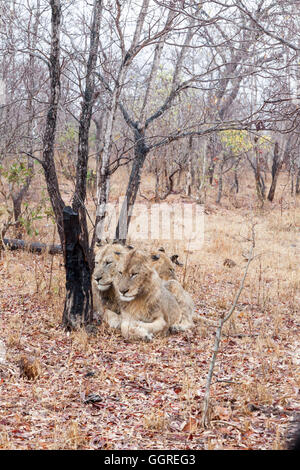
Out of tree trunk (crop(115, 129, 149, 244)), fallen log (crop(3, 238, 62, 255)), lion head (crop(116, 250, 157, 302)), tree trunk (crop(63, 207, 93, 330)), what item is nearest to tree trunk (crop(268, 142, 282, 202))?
tree trunk (crop(115, 129, 149, 244))

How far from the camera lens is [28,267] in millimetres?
9234

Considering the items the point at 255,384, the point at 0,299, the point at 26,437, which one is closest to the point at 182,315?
the point at 255,384

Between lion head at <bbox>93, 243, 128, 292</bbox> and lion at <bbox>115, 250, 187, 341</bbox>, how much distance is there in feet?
0.62

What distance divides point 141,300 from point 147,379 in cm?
131

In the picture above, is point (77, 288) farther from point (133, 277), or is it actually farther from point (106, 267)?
point (133, 277)

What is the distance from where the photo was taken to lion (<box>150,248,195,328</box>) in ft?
21.6

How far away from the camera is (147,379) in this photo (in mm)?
4895

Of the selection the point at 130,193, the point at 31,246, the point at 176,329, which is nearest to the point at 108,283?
the point at 176,329

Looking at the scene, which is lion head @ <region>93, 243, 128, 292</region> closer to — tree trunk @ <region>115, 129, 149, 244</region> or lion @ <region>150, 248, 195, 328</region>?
lion @ <region>150, 248, 195, 328</region>

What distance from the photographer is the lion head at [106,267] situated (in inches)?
246

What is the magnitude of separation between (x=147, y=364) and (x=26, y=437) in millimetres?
1862

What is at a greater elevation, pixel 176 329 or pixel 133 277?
pixel 133 277

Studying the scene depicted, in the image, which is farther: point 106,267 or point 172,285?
point 172,285
